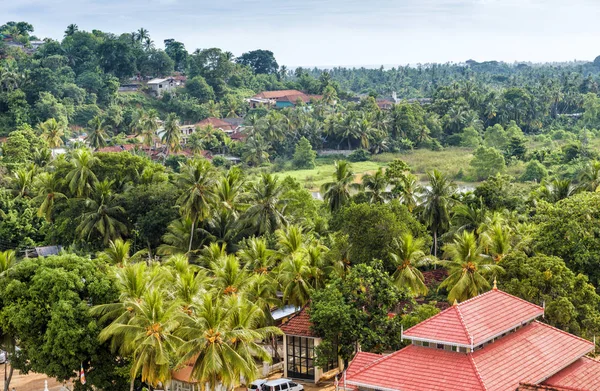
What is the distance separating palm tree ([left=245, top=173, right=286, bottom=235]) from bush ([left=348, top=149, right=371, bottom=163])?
49664 mm

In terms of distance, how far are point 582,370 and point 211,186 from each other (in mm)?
24207

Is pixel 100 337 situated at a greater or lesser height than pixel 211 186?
lesser

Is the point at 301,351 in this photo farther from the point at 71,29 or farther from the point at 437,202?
the point at 71,29

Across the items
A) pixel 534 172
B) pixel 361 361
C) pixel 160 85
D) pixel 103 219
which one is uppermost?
pixel 160 85

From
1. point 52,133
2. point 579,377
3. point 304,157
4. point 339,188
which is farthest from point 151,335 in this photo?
point 304,157

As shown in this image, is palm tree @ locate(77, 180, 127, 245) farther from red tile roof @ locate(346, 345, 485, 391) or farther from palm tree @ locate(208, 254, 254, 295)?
red tile roof @ locate(346, 345, 485, 391)

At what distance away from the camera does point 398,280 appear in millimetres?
36656

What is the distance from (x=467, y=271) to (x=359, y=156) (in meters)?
60.1

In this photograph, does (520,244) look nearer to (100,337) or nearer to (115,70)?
(100,337)

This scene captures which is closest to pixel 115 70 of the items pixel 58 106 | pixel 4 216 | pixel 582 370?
pixel 58 106

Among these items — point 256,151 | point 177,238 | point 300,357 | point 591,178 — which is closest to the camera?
point 300,357

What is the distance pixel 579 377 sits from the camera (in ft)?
90.5

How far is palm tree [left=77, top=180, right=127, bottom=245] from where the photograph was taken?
158ft

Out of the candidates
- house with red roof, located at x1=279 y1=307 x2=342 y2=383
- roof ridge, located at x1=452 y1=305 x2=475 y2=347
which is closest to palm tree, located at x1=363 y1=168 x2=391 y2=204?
house with red roof, located at x1=279 y1=307 x2=342 y2=383
